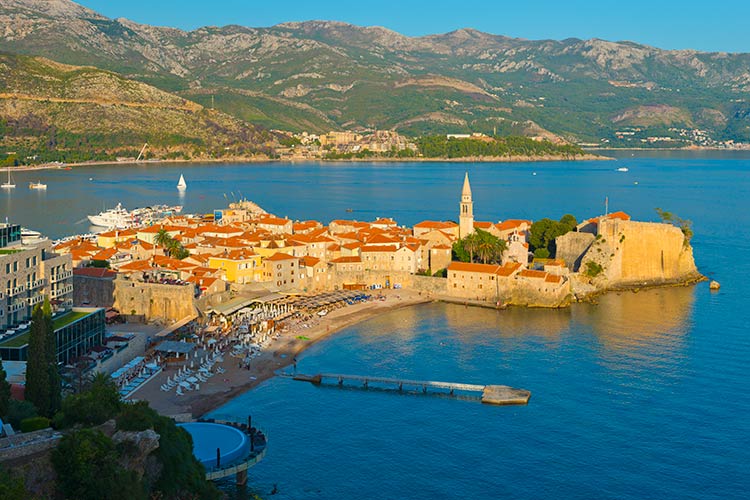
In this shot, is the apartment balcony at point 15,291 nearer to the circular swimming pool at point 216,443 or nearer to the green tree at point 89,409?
the circular swimming pool at point 216,443

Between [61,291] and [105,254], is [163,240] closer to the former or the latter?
[105,254]

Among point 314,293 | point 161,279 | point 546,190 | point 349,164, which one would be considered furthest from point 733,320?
point 349,164

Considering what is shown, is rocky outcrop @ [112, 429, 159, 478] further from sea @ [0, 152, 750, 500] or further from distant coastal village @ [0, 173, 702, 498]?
sea @ [0, 152, 750, 500]

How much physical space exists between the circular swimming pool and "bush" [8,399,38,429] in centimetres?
430

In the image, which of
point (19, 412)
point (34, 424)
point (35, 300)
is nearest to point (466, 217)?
point (35, 300)

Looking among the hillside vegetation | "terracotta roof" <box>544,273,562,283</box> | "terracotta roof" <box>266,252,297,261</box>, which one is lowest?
"terracotta roof" <box>544,273,562,283</box>

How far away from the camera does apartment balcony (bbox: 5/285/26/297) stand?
28.7 meters

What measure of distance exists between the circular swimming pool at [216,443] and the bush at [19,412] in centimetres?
430

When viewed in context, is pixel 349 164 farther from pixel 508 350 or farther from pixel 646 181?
pixel 508 350

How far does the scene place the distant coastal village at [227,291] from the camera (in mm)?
22844

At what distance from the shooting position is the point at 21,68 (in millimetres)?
190750

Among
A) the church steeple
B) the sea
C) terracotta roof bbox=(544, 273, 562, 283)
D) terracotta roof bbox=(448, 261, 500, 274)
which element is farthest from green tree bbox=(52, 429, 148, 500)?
the church steeple

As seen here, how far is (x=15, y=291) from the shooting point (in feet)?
95.5

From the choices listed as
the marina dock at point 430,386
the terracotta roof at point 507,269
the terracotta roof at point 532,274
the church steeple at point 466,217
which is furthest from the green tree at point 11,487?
the church steeple at point 466,217
